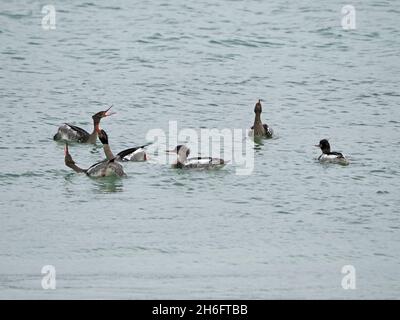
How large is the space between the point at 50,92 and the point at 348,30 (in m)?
8.54

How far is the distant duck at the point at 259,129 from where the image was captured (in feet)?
62.2

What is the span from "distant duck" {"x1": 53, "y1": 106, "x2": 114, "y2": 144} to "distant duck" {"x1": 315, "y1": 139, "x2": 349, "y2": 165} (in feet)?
12.1

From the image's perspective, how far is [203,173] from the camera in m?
17.1

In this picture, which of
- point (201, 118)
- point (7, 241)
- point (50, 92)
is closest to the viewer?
point (7, 241)

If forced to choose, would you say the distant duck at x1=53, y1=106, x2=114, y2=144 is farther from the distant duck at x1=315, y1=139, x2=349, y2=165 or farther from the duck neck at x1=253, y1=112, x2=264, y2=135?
the distant duck at x1=315, y1=139, x2=349, y2=165

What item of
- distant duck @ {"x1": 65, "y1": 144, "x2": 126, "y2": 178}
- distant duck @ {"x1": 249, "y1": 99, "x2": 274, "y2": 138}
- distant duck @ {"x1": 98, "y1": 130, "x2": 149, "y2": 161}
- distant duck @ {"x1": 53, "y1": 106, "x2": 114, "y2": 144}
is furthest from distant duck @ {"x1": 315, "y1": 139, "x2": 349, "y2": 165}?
distant duck @ {"x1": 53, "y1": 106, "x2": 114, "y2": 144}

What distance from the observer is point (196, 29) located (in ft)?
87.3

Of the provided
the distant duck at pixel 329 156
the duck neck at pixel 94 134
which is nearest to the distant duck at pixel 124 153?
the duck neck at pixel 94 134

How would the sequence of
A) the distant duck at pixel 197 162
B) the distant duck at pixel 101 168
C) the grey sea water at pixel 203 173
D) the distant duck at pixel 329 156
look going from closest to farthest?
the grey sea water at pixel 203 173 → the distant duck at pixel 101 168 → the distant duck at pixel 197 162 → the distant duck at pixel 329 156

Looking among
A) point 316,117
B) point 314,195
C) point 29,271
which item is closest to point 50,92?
point 316,117

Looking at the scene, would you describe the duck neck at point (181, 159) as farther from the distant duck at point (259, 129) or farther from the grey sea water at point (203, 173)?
the distant duck at point (259, 129)

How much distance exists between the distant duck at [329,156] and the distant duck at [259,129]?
5.02 ft

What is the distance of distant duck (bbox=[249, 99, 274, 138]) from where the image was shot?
19.0 metres

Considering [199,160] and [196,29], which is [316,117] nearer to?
[199,160]
